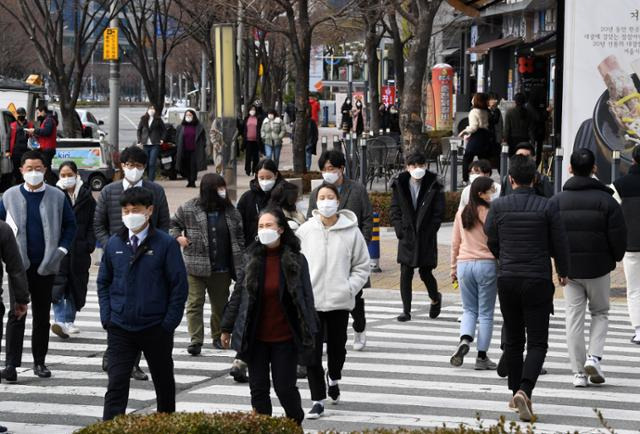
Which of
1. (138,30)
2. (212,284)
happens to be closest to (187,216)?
(212,284)

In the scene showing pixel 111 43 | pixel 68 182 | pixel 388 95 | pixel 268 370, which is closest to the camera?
pixel 268 370

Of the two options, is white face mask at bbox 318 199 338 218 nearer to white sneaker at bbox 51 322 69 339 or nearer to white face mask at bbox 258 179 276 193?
white face mask at bbox 258 179 276 193

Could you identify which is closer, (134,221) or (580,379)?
(134,221)

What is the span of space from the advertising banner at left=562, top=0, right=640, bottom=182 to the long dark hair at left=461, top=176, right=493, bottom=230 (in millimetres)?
9589

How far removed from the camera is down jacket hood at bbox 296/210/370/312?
982 cm

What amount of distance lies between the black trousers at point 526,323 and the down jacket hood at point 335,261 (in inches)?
41.3

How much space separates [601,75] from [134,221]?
13789 mm

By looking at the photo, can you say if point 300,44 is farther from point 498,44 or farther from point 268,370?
point 268,370

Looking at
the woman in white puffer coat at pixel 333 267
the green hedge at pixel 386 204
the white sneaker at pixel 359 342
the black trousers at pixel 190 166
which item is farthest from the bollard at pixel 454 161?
the woman in white puffer coat at pixel 333 267

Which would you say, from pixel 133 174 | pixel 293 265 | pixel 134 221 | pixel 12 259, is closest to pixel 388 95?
pixel 133 174

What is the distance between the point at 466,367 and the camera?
12.0 metres

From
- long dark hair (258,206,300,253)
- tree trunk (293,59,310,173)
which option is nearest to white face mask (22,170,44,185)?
long dark hair (258,206,300,253)

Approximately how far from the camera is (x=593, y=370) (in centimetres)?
1101

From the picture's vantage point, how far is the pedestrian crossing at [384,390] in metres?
9.66
